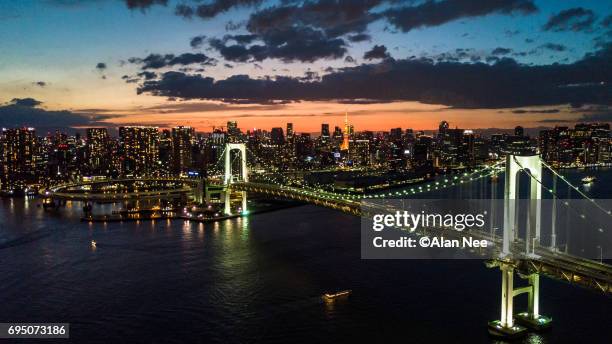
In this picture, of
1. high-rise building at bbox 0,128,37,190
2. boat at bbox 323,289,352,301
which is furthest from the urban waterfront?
high-rise building at bbox 0,128,37,190

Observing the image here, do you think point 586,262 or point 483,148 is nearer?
point 586,262

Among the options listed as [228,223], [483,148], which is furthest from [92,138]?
[228,223]

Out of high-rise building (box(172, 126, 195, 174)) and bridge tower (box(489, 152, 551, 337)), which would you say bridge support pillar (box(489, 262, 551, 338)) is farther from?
high-rise building (box(172, 126, 195, 174))

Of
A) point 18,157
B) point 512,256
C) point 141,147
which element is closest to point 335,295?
point 512,256

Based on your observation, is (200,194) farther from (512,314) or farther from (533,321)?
(533,321)

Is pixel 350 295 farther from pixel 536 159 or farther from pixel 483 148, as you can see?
pixel 483 148
